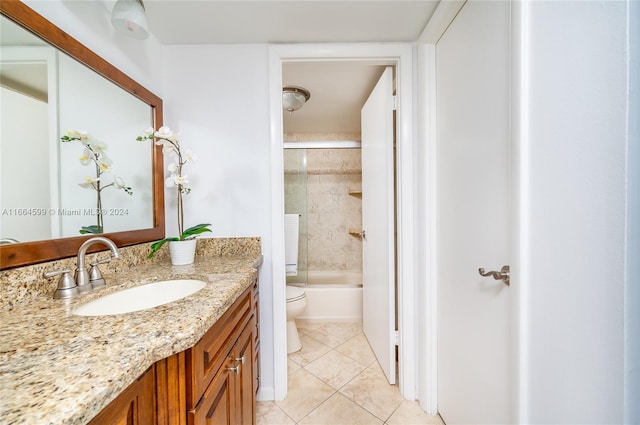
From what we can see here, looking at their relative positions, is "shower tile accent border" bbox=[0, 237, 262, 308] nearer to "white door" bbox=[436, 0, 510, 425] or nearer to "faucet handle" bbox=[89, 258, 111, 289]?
"faucet handle" bbox=[89, 258, 111, 289]

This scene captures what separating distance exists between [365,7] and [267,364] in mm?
1989

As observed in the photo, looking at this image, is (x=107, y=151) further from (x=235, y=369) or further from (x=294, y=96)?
(x=294, y=96)

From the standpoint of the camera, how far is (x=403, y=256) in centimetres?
141

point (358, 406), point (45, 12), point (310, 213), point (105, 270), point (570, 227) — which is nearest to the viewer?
point (570, 227)

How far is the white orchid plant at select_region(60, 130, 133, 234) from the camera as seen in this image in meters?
0.92

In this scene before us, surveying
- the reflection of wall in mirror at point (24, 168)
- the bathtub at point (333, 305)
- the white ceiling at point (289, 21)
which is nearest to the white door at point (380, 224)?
the white ceiling at point (289, 21)

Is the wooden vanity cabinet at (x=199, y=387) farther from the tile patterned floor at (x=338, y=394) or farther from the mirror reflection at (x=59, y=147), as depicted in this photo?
the mirror reflection at (x=59, y=147)

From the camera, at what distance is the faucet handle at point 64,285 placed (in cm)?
74

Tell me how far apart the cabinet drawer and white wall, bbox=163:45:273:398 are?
567 millimetres

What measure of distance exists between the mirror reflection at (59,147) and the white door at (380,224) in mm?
1384

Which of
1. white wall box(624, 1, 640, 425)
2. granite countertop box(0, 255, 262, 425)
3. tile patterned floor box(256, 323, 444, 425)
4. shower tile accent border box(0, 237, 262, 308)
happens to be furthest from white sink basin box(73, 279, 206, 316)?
white wall box(624, 1, 640, 425)

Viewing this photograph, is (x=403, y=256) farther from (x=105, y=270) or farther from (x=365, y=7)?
(x=105, y=270)

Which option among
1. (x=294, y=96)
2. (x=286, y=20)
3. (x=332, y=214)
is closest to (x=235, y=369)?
(x=286, y=20)

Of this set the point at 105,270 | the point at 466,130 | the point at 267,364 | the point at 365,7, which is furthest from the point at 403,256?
the point at 105,270
